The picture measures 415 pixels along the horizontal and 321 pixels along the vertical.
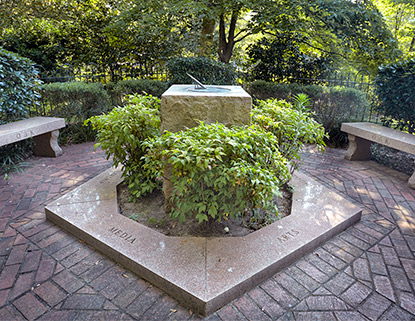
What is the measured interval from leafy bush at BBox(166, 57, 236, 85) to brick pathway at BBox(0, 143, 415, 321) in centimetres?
441

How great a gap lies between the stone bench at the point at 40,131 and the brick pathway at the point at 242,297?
139cm

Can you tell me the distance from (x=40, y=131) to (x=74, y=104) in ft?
4.10

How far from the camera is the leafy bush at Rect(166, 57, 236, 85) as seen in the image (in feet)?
22.3

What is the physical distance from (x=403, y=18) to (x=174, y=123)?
12483 millimetres

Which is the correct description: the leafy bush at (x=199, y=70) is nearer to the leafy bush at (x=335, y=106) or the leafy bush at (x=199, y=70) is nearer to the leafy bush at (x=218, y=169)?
the leafy bush at (x=335, y=106)

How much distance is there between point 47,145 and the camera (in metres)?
5.03

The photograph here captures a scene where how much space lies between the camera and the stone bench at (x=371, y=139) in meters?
4.15

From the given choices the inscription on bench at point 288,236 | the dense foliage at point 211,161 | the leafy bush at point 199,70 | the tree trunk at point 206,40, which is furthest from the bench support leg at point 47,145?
the tree trunk at point 206,40

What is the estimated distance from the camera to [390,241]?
2807mm

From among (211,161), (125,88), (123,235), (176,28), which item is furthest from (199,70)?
(123,235)

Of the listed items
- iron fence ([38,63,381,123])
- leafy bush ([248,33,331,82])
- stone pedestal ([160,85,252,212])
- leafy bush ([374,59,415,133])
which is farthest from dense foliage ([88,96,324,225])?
leafy bush ([248,33,331,82])

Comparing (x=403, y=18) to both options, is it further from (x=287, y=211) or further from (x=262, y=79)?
(x=287, y=211)

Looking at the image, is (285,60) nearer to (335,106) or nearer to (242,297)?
(335,106)

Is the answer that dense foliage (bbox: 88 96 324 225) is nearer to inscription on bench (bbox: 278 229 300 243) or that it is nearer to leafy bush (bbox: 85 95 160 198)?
leafy bush (bbox: 85 95 160 198)
